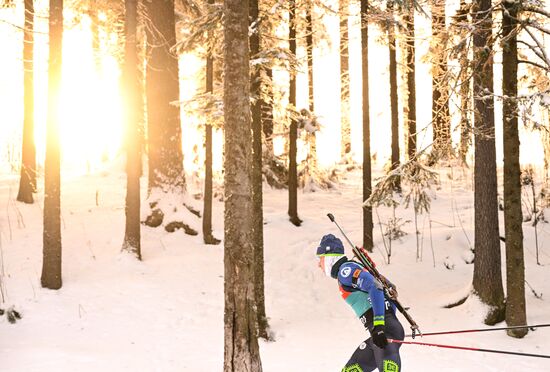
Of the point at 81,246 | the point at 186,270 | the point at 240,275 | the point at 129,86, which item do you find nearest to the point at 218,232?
the point at 186,270

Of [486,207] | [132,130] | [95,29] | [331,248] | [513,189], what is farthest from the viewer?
[95,29]

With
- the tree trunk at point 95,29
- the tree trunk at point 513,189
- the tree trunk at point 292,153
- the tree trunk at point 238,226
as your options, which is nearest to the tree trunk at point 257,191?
the tree trunk at point 238,226

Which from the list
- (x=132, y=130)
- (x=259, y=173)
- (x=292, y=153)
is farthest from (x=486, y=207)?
(x=132, y=130)

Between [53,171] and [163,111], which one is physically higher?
[163,111]

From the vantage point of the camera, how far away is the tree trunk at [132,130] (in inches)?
520

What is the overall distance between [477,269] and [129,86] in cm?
934

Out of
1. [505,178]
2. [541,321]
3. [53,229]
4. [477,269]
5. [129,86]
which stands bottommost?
[541,321]

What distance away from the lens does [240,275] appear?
737 cm

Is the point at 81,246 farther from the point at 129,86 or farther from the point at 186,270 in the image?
the point at 129,86

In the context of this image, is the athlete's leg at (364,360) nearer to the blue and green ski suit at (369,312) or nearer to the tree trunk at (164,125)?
the blue and green ski suit at (369,312)

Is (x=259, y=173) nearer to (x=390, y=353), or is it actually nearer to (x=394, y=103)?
(x=390, y=353)

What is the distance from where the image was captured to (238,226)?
290 inches

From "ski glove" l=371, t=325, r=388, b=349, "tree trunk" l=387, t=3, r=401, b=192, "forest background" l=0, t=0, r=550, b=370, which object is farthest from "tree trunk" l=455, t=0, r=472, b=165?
"tree trunk" l=387, t=3, r=401, b=192

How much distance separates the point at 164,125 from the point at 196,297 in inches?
243
